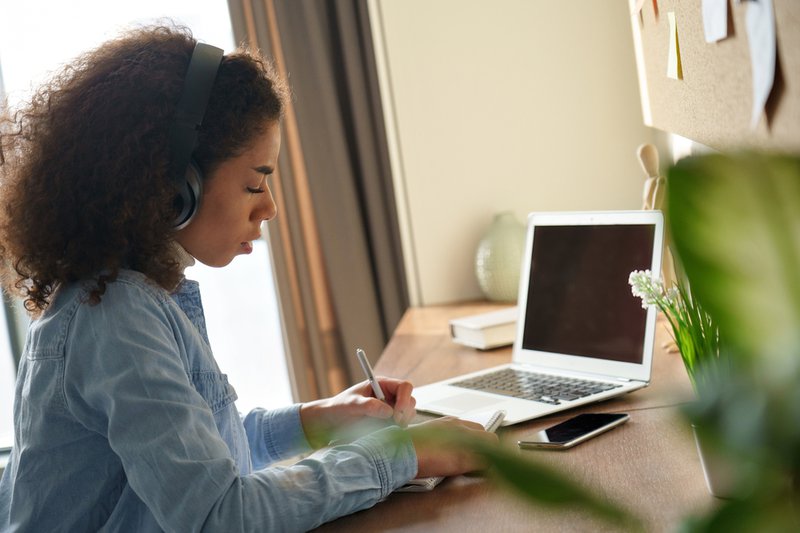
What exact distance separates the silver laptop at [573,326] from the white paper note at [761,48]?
1.63 feet

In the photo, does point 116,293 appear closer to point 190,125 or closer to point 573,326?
point 190,125

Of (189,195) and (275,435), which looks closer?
(189,195)

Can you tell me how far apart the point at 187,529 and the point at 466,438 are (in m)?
0.62

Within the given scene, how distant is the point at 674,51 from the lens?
113 cm

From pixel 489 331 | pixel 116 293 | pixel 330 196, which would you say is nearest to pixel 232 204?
pixel 116 293

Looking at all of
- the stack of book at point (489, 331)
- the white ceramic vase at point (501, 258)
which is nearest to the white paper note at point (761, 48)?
the stack of book at point (489, 331)

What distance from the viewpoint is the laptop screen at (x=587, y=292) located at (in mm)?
1265

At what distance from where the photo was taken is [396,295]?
8.33 feet

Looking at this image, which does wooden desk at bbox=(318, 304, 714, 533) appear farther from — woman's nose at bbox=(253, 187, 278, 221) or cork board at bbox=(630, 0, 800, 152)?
woman's nose at bbox=(253, 187, 278, 221)

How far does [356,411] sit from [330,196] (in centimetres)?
143

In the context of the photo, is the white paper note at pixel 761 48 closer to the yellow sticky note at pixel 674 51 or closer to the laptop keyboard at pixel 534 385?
the yellow sticky note at pixel 674 51

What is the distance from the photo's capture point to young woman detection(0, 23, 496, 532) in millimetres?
799

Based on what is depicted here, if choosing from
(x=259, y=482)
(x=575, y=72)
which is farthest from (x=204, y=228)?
(x=575, y=72)

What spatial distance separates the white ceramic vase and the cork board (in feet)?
2.15
